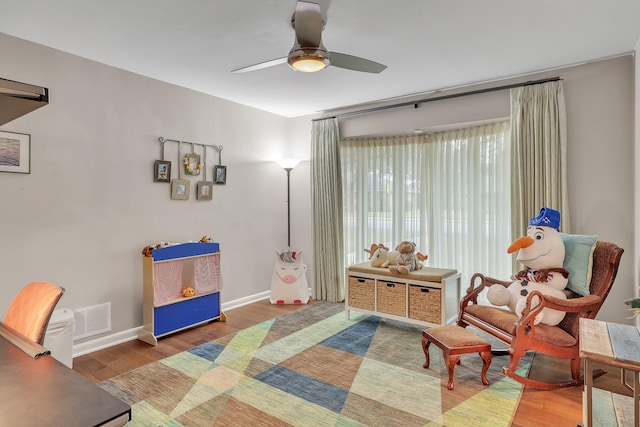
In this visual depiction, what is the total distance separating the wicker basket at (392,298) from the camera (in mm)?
3564

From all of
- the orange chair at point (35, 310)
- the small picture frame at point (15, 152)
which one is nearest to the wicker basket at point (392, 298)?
the orange chair at point (35, 310)

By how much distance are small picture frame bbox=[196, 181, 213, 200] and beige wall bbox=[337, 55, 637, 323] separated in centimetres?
326

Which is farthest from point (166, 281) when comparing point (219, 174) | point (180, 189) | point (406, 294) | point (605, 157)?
point (605, 157)

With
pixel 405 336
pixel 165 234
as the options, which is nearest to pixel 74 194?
pixel 165 234

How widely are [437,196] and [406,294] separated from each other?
1.34 metres

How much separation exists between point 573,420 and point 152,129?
13.1ft

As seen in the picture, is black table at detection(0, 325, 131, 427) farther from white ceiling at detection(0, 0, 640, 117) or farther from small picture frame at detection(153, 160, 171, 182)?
small picture frame at detection(153, 160, 171, 182)

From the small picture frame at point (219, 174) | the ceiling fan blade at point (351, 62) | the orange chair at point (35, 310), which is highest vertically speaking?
the ceiling fan blade at point (351, 62)

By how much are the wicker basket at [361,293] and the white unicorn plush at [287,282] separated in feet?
2.99

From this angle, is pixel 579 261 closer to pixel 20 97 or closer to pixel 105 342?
pixel 20 97

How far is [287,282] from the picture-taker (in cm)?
461

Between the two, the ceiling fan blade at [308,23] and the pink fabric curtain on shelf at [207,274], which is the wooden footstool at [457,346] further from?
the pink fabric curtain on shelf at [207,274]

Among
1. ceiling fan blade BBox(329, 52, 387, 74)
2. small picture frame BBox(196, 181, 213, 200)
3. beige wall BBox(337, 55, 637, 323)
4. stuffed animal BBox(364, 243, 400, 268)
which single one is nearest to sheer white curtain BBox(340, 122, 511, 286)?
beige wall BBox(337, 55, 637, 323)

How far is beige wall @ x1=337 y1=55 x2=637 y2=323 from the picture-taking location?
311 centimetres
